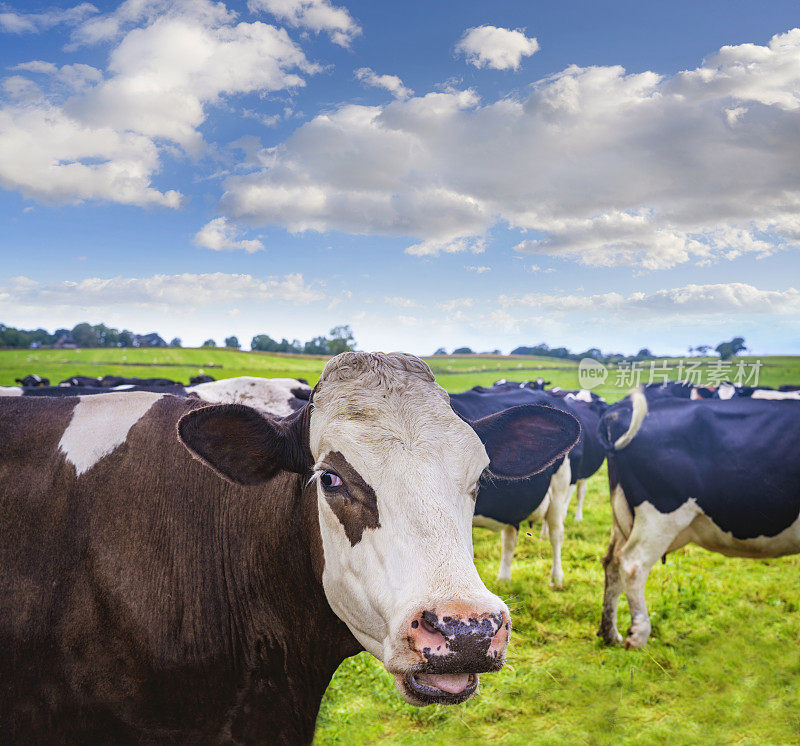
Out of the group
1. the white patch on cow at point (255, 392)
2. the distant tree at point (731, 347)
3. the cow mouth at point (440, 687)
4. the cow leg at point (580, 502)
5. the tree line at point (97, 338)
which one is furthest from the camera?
the tree line at point (97, 338)

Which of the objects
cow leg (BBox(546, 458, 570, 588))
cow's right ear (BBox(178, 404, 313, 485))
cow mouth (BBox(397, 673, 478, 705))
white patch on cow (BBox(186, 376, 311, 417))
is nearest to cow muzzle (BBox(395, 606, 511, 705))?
cow mouth (BBox(397, 673, 478, 705))

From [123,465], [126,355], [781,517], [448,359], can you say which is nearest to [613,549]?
[781,517]

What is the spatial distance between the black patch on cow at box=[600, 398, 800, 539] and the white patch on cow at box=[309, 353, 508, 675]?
420cm

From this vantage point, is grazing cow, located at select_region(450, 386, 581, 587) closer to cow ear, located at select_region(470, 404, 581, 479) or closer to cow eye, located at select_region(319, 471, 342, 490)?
cow ear, located at select_region(470, 404, 581, 479)

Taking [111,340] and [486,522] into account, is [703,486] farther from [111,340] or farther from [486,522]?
[111,340]

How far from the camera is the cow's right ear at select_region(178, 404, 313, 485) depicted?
8.19 ft

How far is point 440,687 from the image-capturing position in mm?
1908

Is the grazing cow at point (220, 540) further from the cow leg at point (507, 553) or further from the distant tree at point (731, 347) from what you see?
the distant tree at point (731, 347)

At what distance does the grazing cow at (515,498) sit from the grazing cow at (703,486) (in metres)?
1.27

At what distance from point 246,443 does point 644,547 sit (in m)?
4.90

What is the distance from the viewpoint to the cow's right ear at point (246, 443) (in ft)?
8.19

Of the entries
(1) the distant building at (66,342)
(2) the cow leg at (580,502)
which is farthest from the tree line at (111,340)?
(2) the cow leg at (580,502)

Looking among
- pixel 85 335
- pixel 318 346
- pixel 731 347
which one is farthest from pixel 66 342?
pixel 731 347

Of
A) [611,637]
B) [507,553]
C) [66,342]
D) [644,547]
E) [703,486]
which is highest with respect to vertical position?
[66,342]
